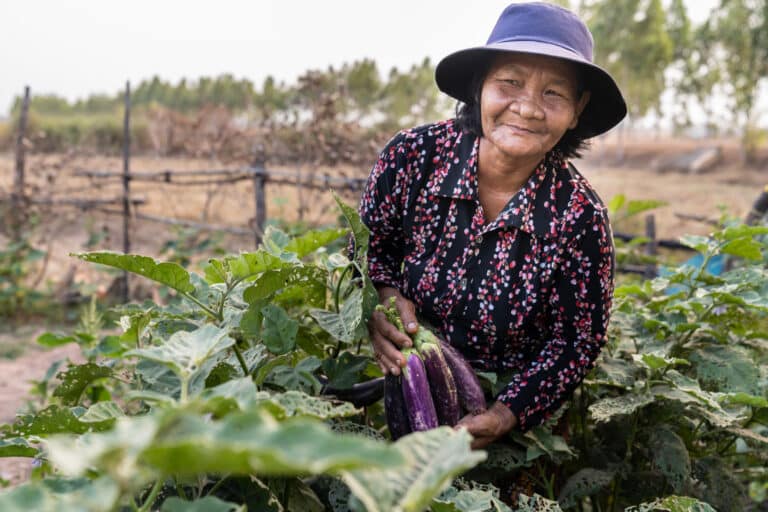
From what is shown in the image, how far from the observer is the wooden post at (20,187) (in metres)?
6.97

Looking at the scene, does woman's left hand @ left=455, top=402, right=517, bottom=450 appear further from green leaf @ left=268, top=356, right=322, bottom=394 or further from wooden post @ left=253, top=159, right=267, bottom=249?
wooden post @ left=253, top=159, right=267, bottom=249

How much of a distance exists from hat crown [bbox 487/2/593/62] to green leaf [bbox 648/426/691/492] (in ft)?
3.01

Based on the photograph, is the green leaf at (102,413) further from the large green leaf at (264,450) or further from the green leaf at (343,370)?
the green leaf at (343,370)

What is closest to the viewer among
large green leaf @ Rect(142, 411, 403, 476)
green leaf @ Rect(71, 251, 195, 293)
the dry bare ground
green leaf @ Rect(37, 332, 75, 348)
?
large green leaf @ Rect(142, 411, 403, 476)

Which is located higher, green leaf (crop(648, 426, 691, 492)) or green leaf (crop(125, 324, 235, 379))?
green leaf (crop(125, 324, 235, 379))

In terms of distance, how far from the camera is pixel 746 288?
1970mm

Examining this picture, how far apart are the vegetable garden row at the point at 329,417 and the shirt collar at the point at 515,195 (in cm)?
30

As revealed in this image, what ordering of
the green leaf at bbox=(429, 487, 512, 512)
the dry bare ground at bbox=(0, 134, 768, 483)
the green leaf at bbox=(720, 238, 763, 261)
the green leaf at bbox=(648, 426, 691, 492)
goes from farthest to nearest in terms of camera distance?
the dry bare ground at bbox=(0, 134, 768, 483) < the green leaf at bbox=(720, 238, 763, 261) < the green leaf at bbox=(648, 426, 691, 492) < the green leaf at bbox=(429, 487, 512, 512)

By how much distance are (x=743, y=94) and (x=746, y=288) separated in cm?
3172

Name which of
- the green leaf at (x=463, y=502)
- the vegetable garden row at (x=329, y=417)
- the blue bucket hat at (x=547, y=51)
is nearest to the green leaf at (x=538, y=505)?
the vegetable garden row at (x=329, y=417)

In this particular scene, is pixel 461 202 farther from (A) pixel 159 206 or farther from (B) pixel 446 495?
(A) pixel 159 206

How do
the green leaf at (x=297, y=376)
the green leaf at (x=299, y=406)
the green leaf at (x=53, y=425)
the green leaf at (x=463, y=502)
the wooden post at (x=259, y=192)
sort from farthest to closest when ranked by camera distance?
the wooden post at (x=259, y=192), the green leaf at (x=297, y=376), the green leaf at (x=53, y=425), the green leaf at (x=463, y=502), the green leaf at (x=299, y=406)

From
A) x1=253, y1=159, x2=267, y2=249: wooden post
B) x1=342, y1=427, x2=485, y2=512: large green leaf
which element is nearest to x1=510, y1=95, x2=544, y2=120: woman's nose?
x1=342, y1=427, x2=485, y2=512: large green leaf

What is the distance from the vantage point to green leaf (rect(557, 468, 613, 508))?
5.68 ft
